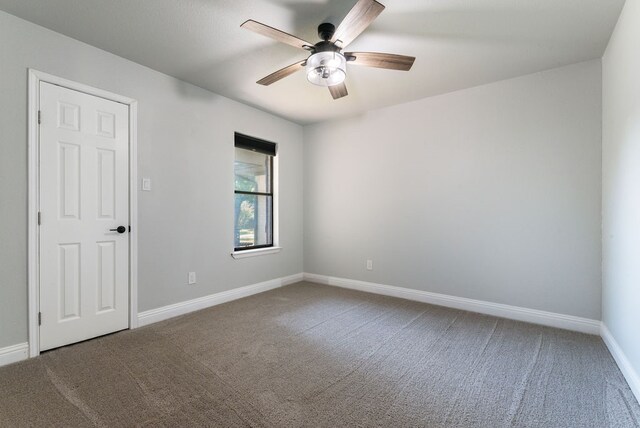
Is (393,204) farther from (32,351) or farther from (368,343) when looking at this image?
(32,351)

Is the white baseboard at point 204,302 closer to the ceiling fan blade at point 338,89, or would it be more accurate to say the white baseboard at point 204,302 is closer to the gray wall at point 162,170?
the gray wall at point 162,170

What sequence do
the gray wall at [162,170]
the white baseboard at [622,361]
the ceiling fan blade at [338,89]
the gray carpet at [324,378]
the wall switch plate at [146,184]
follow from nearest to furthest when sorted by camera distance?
the gray carpet at [324,378]
the white baseboard at [622,361]
the gray wall at [162,170]
the ceiling fan blade at [338,89]
the wall switch plate at [146,184]

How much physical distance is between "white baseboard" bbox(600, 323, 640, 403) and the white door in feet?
12.7

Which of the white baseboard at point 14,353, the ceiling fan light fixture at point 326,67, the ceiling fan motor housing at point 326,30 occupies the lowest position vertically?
the white baseboard at point 14,353

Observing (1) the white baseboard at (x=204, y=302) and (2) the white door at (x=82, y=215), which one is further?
(1) the white baseboard at (x=204, y=302)

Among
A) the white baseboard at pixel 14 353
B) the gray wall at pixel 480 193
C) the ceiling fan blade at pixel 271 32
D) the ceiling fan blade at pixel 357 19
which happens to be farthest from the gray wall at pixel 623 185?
the white baseboard at pixel 14 353

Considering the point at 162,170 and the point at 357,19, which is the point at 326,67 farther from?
the point at 162,170

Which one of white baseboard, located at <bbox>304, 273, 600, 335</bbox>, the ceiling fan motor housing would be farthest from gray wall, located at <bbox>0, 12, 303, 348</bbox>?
the ceiling fan motor housing

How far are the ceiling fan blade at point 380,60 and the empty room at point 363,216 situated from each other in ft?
0.06

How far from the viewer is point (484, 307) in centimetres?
324

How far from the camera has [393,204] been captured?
3.92 metres

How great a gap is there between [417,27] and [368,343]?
8.41 feet

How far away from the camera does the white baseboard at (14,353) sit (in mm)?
2094

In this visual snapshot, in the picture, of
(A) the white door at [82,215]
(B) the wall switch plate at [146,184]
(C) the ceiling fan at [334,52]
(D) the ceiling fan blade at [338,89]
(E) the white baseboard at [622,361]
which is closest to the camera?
(E) the white baseboard at [622,361]
